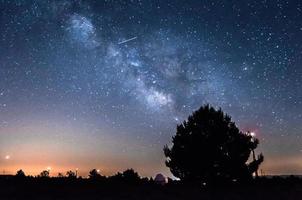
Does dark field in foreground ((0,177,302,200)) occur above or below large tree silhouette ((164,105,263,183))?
below

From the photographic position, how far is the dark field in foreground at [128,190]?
18078 millimetres

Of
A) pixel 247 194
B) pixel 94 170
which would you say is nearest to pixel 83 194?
pixel 247 194

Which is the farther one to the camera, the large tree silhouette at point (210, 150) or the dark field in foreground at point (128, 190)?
the large tree silhouette at point (210, 150)

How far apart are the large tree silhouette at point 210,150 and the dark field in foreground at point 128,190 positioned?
6.20 metres

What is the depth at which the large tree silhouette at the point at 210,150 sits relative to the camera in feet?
111

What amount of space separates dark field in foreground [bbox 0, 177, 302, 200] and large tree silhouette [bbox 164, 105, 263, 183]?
6199mm

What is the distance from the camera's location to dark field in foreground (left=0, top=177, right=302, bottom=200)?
1808 cm

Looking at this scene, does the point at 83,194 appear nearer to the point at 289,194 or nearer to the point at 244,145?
the point at 289,194

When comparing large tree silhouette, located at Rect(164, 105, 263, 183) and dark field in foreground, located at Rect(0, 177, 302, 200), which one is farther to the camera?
large tree silhouette, located at Rect(164, 105, 263, 183)

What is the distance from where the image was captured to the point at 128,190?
21172 mm

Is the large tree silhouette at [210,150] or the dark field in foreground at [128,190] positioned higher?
the large tree silhouette at [210,150]

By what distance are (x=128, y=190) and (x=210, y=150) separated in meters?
14.9

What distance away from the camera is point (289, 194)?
26312mm

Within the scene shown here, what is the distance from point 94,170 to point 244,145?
27.0 metres
